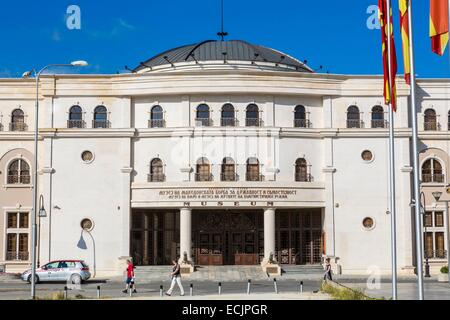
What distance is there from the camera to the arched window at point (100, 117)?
48719mm

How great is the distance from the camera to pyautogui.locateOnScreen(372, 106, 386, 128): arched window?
161 feet

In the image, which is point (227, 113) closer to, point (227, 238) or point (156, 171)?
point (156, 171)

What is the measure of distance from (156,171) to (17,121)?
10375 millimetres

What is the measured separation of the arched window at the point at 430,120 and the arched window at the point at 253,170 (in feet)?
39.7

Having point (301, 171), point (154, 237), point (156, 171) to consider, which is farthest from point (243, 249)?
point (156, 171)

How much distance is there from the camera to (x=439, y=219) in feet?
161

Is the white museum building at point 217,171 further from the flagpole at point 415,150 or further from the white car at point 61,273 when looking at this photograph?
the flagpole at point 415,150

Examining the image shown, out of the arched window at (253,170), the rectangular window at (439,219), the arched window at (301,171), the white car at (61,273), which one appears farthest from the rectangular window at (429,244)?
the white car at (61,273)

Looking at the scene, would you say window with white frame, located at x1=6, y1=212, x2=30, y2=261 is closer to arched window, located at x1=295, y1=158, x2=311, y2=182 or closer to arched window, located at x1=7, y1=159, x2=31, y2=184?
arched window, located at x1=7, y1=159, x2=31, y2=184

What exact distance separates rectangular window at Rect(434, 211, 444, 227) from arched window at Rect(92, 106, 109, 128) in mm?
22995

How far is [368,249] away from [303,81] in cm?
1172

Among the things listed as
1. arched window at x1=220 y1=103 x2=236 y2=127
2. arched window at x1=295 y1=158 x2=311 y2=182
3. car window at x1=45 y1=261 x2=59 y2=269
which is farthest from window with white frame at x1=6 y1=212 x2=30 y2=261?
arched window at x1=295 y1=158 x2=311 y2=182

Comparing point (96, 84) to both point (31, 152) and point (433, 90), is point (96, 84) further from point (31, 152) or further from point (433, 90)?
point (433, 90)
